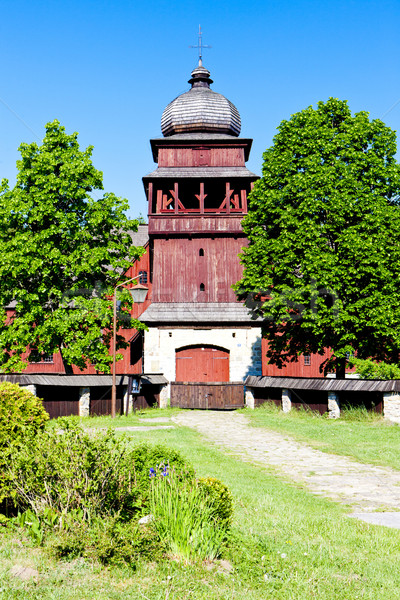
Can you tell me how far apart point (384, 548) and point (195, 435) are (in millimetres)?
10422

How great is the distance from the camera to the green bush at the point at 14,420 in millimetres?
6363

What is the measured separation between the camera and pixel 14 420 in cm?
717

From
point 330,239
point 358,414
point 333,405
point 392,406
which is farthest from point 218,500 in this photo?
point 330,239

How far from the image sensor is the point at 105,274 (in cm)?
2330

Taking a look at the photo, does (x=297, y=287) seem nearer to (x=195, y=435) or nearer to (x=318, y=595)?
(x=195, y=435)

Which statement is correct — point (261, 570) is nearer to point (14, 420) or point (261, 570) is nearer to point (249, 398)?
point (14, 420)

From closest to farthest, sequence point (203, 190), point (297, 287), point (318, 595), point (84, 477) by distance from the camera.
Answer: point (318, 595) < point (84, 477) < point (297, 287) < point (203, 190)

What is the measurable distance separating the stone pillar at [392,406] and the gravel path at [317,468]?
4.13 m

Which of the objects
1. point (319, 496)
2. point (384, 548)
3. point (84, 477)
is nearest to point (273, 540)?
point (384, 548)

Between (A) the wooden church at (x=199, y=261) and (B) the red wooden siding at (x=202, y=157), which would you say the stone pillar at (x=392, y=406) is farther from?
(B) the red wooden siding at (x=202, y=157)

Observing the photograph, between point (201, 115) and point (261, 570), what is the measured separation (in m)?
33.3

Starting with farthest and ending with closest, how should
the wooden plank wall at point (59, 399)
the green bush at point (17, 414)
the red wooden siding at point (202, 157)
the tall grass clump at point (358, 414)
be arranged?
the red wooden siding at point (202, 157) < the wooden plank wall at point (59, 399) < the tall grass clump at point (358, 414) < the green bush at point (17, 414)

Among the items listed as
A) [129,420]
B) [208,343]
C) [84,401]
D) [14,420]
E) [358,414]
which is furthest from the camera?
[208,343]

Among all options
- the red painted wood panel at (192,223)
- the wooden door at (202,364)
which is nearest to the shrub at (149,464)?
the wooden door at (202,364)
